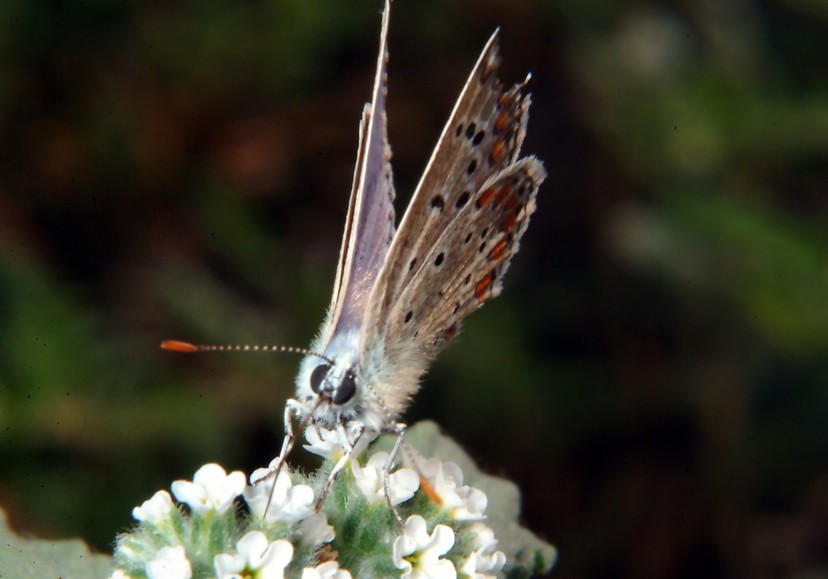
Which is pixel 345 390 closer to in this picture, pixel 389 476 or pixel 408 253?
pixel 389 476

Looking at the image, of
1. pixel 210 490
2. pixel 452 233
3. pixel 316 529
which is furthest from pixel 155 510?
pixel 452 233

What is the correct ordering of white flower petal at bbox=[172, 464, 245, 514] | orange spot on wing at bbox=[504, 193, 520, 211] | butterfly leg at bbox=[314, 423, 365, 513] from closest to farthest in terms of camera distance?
white flower petal at bbox=[172, 464, 245, 514] → butterfly leg at bbox=[314, 423, 365, 513] → orange spot on wing at bbox=[504, 193, 520, 211]

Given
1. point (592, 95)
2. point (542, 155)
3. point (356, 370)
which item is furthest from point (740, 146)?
point (356, 370)

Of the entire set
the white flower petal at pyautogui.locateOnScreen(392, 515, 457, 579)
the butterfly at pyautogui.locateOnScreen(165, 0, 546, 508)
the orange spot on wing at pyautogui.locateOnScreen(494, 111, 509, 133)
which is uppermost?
the orange spot on wing at pyautogui.locateOnScreen(494, 111, 509, 133)

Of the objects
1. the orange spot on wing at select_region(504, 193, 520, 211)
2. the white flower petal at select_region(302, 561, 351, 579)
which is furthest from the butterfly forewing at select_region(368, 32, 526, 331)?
the white flower petal at select_region(302, 561, 351, 579)

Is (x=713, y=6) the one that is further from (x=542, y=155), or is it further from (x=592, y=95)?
(x=542, y=155)

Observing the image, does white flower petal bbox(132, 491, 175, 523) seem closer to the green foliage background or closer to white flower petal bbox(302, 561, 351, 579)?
white flower petal bbox(302, 561, 351, 579)

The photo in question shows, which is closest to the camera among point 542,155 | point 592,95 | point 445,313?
point 445,313
